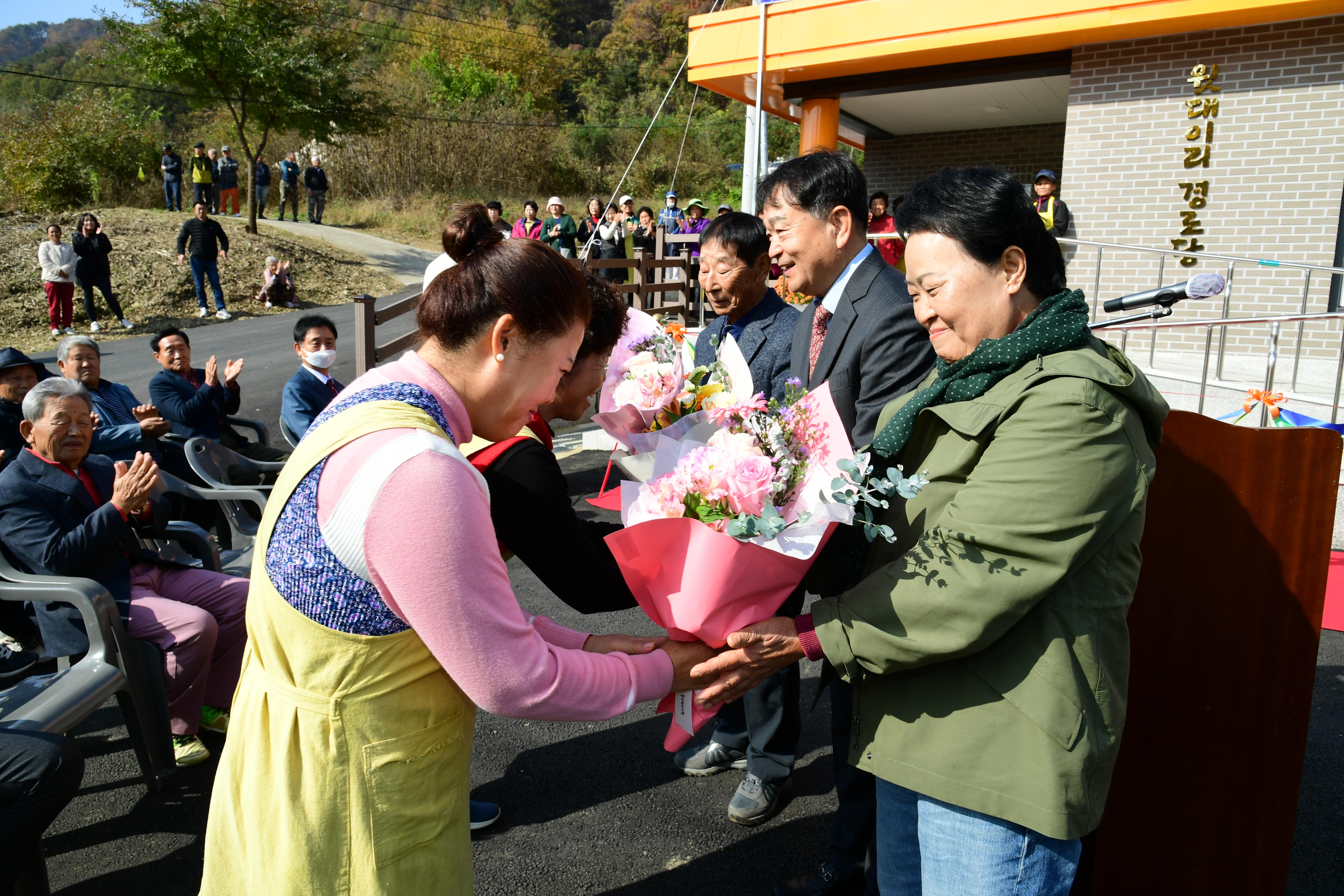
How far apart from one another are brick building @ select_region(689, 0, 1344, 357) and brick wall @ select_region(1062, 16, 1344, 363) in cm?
1

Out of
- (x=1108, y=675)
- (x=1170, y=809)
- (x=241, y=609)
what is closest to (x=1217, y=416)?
(x=1170, y=809)

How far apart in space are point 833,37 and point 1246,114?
4.91 metres

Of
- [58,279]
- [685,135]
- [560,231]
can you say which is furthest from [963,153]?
[58,279]

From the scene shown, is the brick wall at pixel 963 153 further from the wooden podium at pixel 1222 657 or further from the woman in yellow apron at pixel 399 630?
the woman in yellow apron at pixel 399 630

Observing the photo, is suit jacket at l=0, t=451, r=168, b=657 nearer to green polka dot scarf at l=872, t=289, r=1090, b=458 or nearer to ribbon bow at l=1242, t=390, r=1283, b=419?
green polka dot scarf at l=872, t=289, r=1090, b=458

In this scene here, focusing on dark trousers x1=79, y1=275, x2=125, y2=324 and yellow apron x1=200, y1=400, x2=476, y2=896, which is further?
dark trousers x1=79, y1=275, x2=125, y2=324

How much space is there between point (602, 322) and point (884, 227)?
34.0 feet

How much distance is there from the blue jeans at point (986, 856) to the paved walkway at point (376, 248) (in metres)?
19.7

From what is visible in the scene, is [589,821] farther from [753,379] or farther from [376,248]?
[376,248]

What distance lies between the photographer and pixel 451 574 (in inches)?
48.5

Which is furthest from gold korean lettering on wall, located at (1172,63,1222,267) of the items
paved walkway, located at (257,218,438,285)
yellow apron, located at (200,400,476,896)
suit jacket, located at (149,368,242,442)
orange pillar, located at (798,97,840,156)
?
paved walkway, located at (257,218,438,285)

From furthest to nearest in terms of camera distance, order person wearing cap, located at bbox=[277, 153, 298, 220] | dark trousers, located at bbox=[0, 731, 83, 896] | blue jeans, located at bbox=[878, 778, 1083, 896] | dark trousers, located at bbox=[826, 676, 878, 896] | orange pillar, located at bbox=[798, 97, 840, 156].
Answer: person wearing cap, located at bbox=[277, 153, 298, 220]
orange pillar, located at bbox=[798, 97, 840, 156]
dark trousers, located at bbox=[826, 676, 878, 896]
dark trousers, located at bbox=[0, 731, 83, 896]
blue jeans, located at bbox=[878, 778, 1083, 896]

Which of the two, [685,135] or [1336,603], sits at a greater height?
[685,135]

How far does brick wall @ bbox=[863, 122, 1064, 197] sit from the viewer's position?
1459cm
